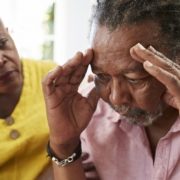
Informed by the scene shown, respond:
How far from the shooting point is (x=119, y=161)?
1.20 metres

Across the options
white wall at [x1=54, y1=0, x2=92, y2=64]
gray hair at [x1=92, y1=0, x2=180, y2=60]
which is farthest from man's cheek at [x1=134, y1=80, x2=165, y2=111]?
white wall at [x1=54, y1=0, x2=92, y2=64]

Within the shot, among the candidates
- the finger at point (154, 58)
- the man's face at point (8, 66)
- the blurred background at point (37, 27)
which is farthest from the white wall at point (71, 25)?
the finger at point (154, 58)

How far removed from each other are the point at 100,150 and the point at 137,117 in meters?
0.21

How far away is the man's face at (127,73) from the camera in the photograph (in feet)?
3.17

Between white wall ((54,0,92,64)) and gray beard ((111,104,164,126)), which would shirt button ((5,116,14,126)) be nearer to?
gray beard ((111,104,164,126))

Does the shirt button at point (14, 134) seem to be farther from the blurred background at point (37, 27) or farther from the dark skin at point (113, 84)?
the blurred background at point (37, 27)

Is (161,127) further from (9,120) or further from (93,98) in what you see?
(9,120)

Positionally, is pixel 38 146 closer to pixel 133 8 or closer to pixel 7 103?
pixel 7 103

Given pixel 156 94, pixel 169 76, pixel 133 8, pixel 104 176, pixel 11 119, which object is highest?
pixel 133 8

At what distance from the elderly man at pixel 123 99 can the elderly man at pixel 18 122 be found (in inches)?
2.7

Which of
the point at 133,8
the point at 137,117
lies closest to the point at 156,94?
the point at 137,117

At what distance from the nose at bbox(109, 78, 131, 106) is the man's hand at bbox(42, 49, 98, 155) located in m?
0.11

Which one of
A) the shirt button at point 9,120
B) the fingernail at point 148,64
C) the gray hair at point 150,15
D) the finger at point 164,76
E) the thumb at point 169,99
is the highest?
the gray hair at point 150,15

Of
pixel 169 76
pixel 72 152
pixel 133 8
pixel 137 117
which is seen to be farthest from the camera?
pixel 72 152
